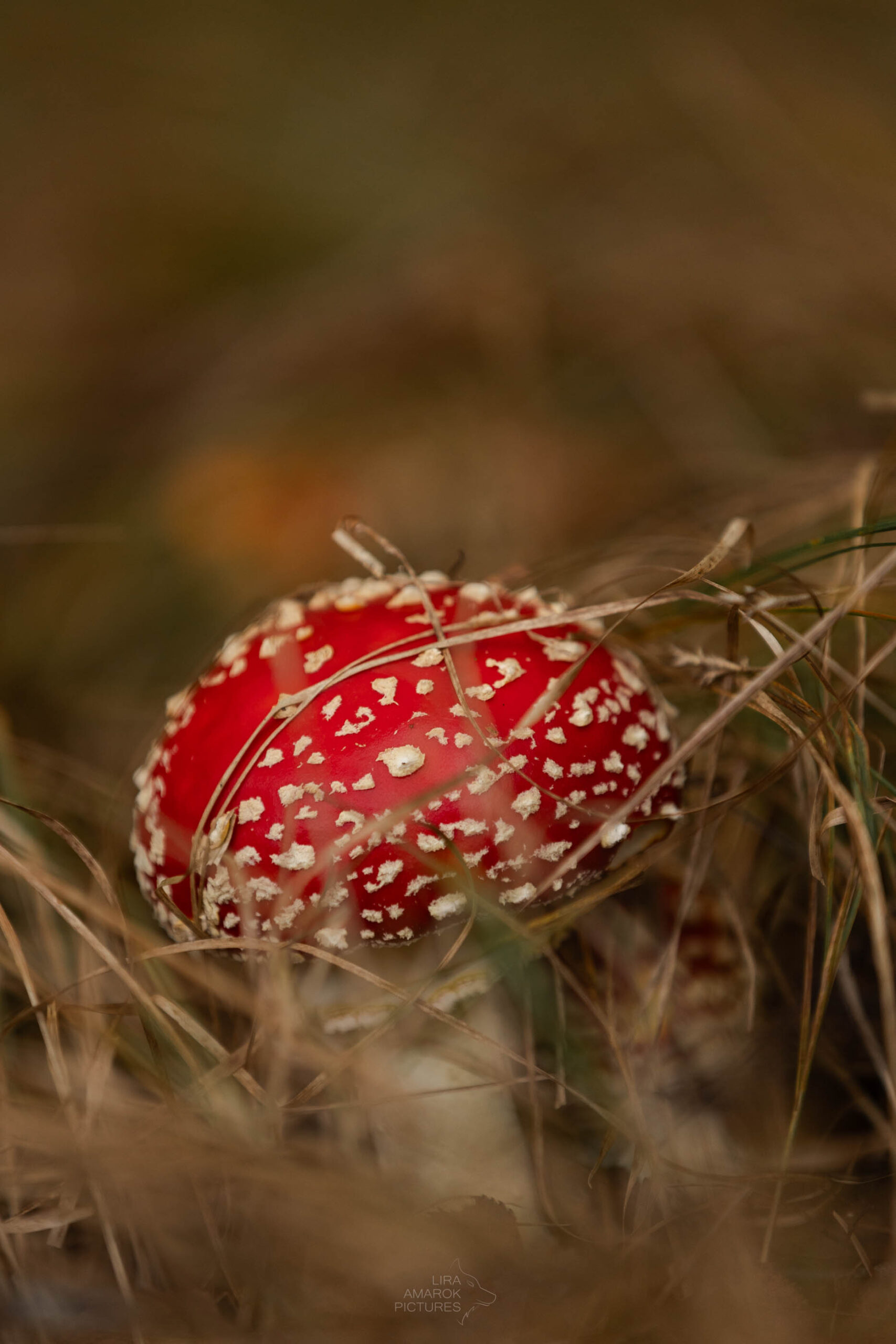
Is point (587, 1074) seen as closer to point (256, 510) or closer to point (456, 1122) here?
point (456, 1122)

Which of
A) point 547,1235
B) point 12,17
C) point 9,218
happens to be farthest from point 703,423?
point 12,17

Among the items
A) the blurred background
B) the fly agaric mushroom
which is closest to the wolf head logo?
the fly agaric mushroom

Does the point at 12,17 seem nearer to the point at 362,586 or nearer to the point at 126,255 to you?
the point at 126,255

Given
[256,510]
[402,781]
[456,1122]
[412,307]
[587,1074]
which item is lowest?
[456,1122]

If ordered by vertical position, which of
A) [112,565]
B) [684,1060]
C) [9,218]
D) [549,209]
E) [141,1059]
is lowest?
[684,1060]

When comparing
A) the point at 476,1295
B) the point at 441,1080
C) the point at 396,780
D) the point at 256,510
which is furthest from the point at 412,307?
the point at 476,1295

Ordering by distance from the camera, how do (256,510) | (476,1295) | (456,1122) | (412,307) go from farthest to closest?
(412,307)
(256,510)
(456,1122)
(476,1295)

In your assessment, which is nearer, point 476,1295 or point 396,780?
point 476,1295

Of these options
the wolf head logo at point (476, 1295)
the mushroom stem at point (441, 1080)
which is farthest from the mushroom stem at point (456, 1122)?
the wolf head logo at point (476, 1295)

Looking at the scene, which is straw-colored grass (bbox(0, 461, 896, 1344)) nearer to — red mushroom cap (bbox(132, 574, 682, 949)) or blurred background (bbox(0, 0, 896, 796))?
red mushroom cap (bbox(132, 574, 682, 949))
